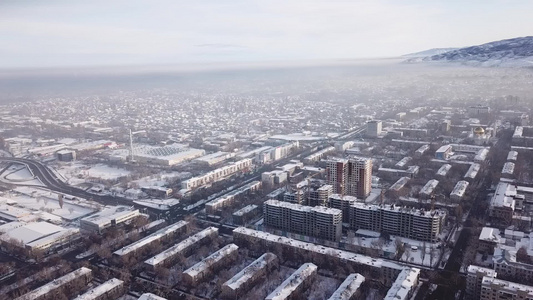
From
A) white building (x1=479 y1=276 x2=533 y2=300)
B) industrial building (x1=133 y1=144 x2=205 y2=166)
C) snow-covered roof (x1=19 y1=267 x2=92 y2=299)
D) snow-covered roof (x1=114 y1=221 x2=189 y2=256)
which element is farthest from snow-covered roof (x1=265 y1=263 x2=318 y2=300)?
industrial building (x1=133 y1=144 x2=205 y2=166)

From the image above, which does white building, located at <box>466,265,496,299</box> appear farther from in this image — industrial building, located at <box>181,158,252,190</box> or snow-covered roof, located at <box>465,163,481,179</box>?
industrial building, located at <box>181,158,252,190</box>

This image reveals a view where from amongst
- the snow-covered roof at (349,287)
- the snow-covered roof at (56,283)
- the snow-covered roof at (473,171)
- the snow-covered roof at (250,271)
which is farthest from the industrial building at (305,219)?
the snow-covered roof at (473,171)

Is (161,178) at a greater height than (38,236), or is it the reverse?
(38,236)

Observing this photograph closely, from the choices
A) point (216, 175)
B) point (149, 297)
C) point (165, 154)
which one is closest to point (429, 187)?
point (216, 175)

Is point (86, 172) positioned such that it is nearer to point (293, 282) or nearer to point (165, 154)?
point (165, 154)

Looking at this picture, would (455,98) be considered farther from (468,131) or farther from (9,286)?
(9,286)

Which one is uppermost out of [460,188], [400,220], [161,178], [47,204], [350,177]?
[350,177]
